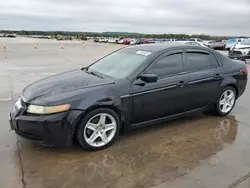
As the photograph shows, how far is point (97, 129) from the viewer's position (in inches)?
145

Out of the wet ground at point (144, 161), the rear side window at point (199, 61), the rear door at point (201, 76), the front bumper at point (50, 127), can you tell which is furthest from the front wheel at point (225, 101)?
the front bumper at point (50, 127)

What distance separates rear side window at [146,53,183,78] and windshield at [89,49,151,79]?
0.77ft

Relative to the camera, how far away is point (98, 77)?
411 centimetres

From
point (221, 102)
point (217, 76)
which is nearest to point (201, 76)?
point (217, 76)

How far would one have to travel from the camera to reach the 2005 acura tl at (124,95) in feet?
11.2

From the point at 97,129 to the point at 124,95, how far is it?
0.62 meters

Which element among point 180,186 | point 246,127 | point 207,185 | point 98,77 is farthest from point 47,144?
point 246,127

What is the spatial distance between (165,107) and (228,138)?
1131mm

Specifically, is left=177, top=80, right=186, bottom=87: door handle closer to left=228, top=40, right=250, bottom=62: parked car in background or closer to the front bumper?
the front bumper

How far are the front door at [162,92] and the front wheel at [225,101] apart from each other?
0.99m

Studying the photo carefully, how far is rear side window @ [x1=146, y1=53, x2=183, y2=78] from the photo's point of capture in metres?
4.17

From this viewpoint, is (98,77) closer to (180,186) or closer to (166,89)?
(166,89)

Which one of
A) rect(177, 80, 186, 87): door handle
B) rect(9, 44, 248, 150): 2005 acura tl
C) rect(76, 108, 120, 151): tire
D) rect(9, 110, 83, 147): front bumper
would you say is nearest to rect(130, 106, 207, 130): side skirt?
rect(9, 44, 248, 150): 2005 acura tl

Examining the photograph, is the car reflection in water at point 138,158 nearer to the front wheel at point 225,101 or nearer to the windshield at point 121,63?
the front wheel at point 225,101
